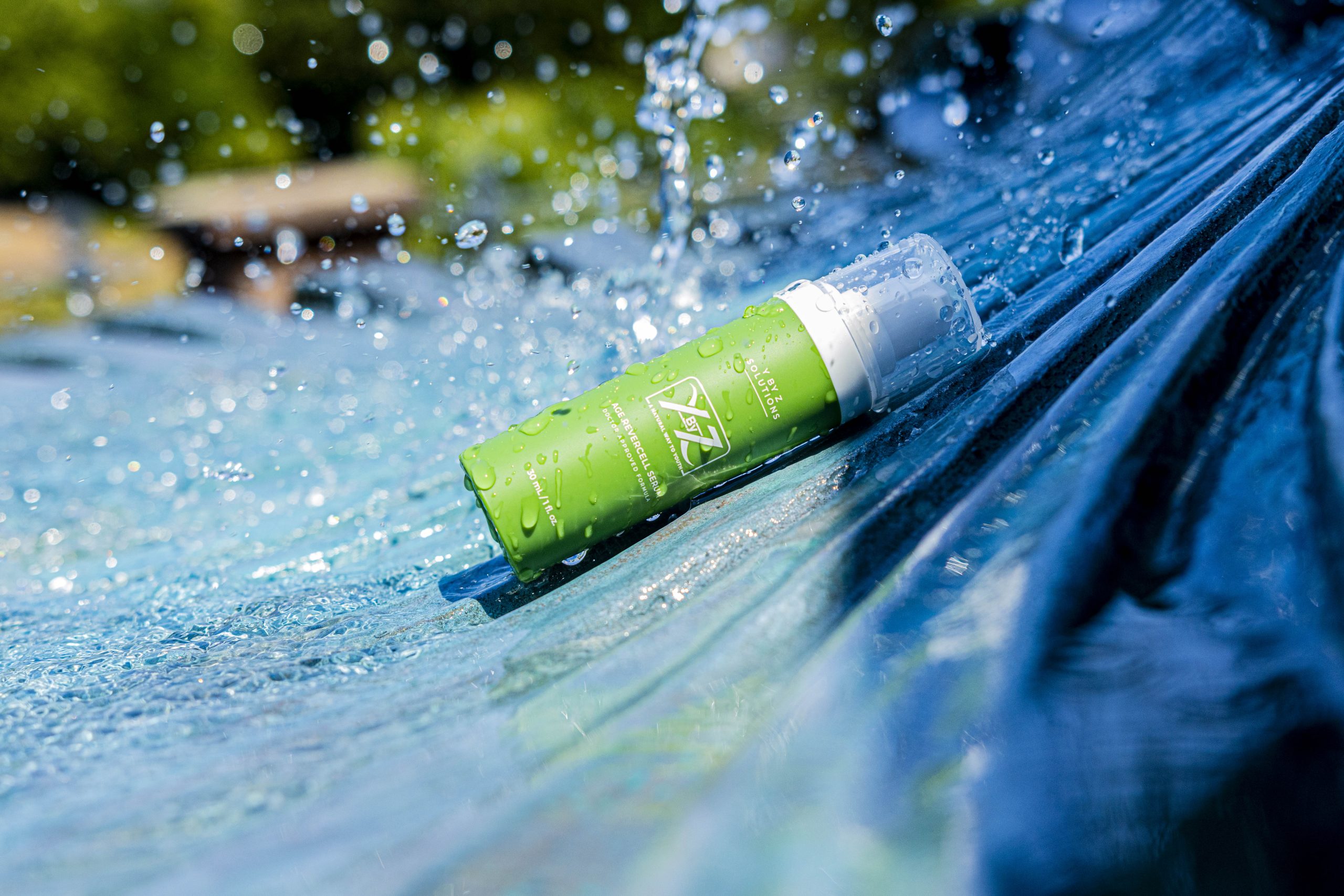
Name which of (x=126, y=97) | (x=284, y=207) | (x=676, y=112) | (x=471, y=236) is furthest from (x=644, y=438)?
(x=126, y=97)

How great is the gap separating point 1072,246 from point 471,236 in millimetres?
1798

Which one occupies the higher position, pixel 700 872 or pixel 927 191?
pixel 927 191

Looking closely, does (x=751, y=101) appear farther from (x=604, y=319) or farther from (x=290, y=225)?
(x=290, y=225)

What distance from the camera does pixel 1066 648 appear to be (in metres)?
0.67

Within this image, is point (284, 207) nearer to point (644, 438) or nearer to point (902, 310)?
point (644, 438)

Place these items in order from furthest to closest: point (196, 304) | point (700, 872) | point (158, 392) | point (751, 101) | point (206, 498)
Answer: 1. point (751, 101)
2. point (196, 304)
3. point (158, 392)
4. point (206, 498)
5. point (700, 872)

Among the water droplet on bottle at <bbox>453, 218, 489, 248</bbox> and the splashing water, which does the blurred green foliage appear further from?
the splashing water

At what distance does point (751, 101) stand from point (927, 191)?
5.54 ft

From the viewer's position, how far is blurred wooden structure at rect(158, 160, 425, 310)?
4.25 metres

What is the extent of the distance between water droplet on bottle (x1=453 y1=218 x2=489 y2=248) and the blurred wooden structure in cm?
118

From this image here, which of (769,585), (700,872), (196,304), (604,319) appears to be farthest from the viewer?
(196,304)

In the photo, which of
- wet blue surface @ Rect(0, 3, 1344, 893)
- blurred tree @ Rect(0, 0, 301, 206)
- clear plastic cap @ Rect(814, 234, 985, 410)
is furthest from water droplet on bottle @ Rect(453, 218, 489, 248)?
blurred tree @ Rect(0, 0, 301, 206)

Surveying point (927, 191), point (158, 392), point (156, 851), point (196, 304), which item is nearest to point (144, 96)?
point (196, 304)

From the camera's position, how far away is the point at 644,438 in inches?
40.9
